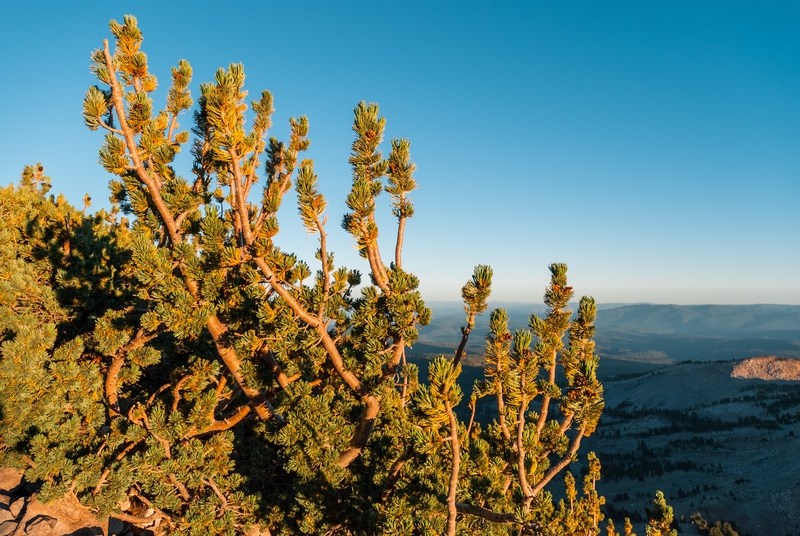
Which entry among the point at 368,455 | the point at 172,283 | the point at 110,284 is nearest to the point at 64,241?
the point at 110,284

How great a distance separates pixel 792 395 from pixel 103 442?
60.8 meters

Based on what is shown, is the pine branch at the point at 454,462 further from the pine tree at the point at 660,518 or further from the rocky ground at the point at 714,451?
the rocky ground at the point at 714,451

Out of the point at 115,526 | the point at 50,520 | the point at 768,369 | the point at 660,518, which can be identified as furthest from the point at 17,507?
the point at 768,369

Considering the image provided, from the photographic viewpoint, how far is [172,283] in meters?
3.96

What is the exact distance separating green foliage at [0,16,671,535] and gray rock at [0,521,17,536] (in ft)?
2.76

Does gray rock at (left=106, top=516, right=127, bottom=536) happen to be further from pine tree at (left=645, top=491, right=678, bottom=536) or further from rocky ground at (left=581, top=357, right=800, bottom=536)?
rocky ground at (left=581, top=357, right=800, bottom=536)

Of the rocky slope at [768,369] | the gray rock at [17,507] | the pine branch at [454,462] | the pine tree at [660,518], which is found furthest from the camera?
the rocky slope at [768,369]

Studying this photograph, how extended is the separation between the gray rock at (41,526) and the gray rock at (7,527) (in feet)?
0.50

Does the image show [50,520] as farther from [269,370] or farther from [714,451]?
[714,451]

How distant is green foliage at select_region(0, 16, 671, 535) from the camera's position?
3.20 m

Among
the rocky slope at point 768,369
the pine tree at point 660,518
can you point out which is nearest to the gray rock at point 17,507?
the pine tree at point 660,518

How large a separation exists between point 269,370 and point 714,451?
4067cm

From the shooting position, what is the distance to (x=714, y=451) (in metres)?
31.3

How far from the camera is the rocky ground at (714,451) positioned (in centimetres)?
2250
